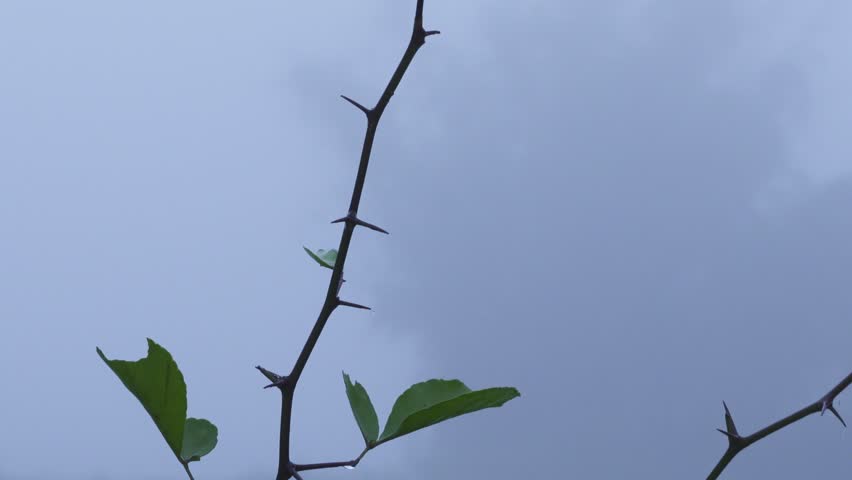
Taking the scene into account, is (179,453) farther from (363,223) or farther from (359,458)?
(363,223)

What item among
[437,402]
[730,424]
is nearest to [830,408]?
[730,424]

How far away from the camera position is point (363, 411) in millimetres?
789

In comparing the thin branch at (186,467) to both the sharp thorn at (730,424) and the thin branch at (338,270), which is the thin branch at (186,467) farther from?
the sharp thorn at (730,424)

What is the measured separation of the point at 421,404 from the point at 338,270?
153mm

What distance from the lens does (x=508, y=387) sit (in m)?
0.69

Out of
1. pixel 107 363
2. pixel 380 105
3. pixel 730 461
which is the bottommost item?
pixel 730 461

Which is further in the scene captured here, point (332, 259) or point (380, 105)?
point (332, 259)

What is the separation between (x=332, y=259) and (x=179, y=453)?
208mm

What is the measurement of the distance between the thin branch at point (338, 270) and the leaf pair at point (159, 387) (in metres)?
0.09

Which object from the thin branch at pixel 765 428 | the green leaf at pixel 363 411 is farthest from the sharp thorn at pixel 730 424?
the green leaf at pixel 363 411

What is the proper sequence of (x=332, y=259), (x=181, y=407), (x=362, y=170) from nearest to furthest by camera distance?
(x=362, y=170)
(x=181, y=407)
(x=332, y=259)

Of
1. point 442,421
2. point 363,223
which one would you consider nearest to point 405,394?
Answer: point 442,421

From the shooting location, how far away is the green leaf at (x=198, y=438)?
2.61 ft

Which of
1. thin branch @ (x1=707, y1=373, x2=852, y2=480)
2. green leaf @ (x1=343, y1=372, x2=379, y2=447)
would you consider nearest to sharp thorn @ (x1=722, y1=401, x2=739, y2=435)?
thin branch @ (x1=707, y1=373, x2=852, y2=480)
